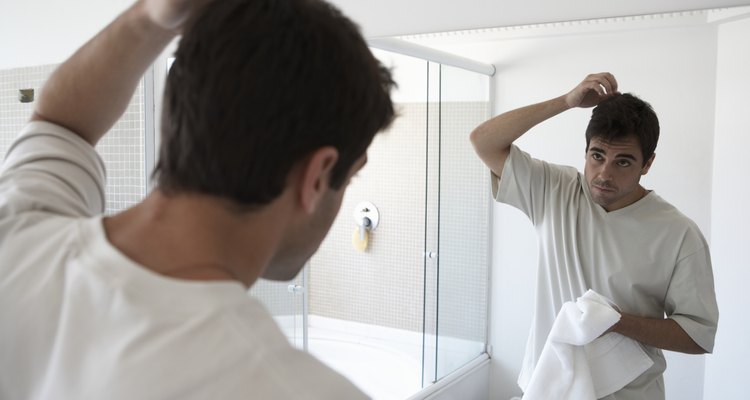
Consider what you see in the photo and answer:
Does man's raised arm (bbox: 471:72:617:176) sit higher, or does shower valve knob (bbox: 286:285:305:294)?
man's raised arm (bbox: 471:72:617:176)

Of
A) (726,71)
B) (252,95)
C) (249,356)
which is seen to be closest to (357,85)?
(252,95)

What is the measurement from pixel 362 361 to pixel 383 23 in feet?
4.29

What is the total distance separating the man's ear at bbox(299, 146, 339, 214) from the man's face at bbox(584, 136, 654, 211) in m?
0.95

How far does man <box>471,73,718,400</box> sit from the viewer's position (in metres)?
1.19

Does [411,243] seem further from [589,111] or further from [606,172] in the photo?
[606,172]

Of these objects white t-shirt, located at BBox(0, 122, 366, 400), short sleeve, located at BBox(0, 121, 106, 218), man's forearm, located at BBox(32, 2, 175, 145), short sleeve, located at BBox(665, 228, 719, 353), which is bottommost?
short sleeve, located at BBox(665, 228, 719, 353)

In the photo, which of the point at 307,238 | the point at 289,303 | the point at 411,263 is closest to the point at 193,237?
the point at 307,238

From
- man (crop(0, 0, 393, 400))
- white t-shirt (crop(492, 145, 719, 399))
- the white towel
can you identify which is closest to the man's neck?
man (crop(0, 0, 393, 400))

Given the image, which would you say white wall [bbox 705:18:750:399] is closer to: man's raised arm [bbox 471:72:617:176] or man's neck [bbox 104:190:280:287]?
man's raised arm [bbox 471:72:617:176]

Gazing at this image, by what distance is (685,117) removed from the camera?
4.20ft

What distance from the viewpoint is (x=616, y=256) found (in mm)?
1245

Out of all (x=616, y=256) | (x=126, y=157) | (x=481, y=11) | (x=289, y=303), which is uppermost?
(x=481, y=11)

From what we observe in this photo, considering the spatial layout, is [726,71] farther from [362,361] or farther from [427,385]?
[362,361]

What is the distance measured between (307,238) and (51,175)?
0.87ft
